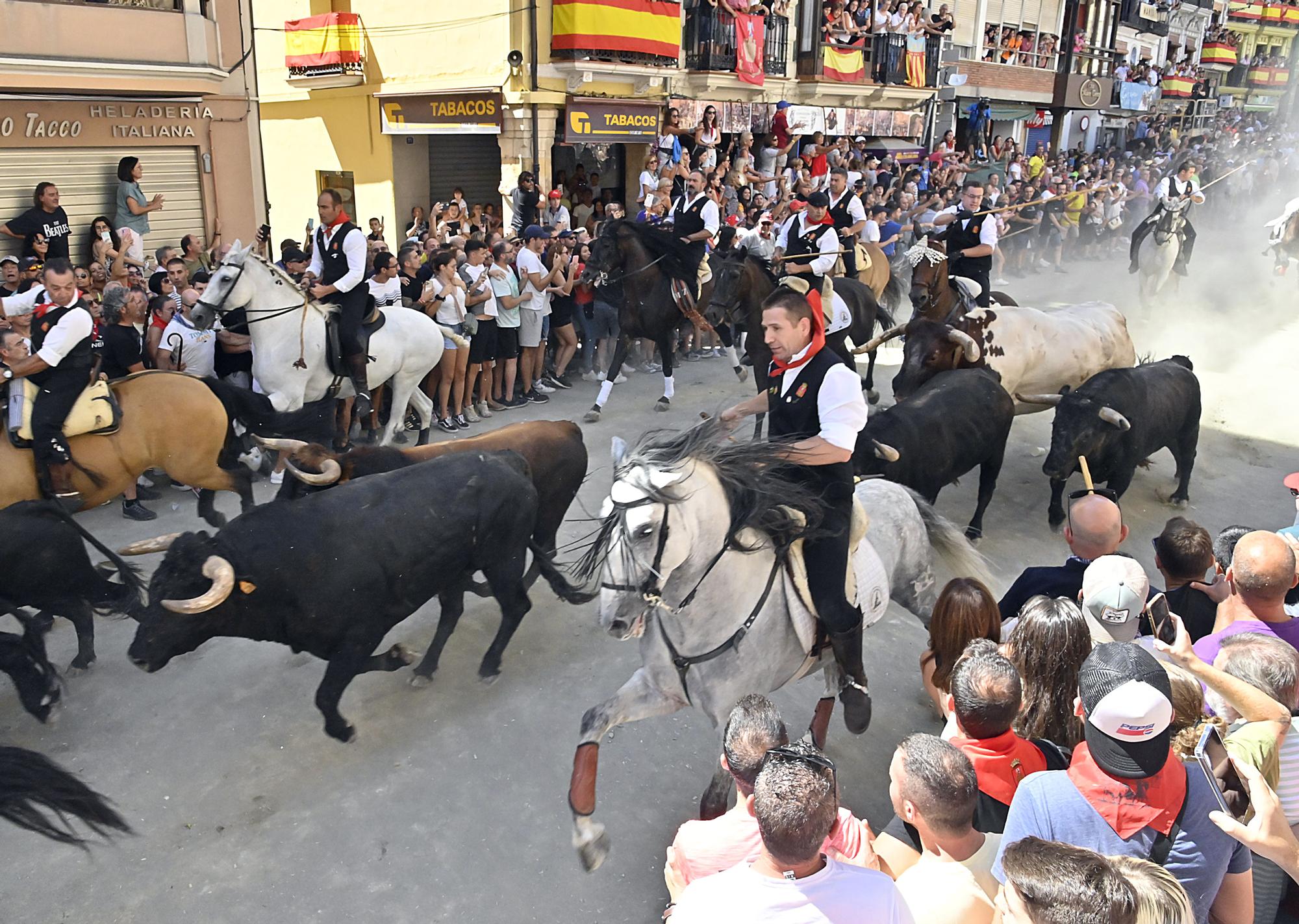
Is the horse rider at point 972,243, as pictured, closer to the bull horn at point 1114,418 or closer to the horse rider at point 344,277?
the bull horn at point 1114,418

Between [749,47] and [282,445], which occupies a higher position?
[749,47]

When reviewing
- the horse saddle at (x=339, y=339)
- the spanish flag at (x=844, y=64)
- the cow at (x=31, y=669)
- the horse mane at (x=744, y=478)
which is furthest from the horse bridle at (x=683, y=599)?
the spanish flag at (x=844, y=64)

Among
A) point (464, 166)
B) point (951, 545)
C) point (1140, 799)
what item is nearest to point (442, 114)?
point (464, 166)

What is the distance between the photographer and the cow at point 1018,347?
27.3ft

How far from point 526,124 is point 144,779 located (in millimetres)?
14137

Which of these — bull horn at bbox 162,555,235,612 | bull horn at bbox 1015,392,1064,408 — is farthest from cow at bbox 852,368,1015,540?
bull horn at bbox 162,555,235,612

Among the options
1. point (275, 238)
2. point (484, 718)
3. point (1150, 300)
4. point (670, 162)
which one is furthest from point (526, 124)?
point (484, 718)

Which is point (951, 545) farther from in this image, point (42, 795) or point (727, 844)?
point (42, 795)

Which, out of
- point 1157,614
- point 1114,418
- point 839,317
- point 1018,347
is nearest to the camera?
point 1157,614

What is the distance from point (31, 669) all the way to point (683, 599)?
336 centimetres

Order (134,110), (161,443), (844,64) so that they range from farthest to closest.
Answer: (844,64) < (134,110) < (161,443)

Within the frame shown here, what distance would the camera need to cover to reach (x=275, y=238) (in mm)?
21969

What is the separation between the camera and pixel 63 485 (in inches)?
239

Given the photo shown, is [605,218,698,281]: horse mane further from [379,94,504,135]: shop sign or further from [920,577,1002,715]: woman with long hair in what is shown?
[379,94,504,135]: shop sign
